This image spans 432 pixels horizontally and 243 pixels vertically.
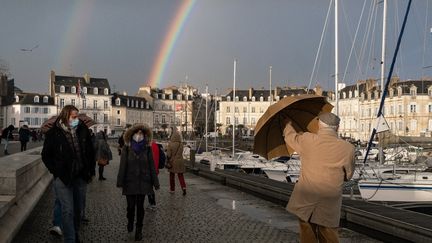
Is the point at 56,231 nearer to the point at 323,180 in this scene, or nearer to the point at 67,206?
the point at 67,206

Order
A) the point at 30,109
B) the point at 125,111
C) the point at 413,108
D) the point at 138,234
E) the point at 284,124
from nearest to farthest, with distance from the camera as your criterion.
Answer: the point at 284,124, the point at 138,234, the point at 413,108, the point at 30,109, the point at 125,111

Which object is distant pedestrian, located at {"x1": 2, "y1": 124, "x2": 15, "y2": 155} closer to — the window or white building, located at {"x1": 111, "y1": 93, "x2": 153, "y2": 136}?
the window

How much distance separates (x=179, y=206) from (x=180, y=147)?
282 cm

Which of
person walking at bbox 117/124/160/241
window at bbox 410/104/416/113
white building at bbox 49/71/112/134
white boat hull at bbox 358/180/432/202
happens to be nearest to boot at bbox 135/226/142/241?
person walking at bbox 117/124/160/241

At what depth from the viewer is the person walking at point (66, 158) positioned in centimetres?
766

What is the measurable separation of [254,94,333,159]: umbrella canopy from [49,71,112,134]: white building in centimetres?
13326

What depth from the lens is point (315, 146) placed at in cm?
615

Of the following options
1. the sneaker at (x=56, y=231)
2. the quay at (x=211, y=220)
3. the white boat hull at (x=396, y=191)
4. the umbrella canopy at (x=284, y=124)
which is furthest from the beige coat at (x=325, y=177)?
the white boat hull at (x=396, y=191)

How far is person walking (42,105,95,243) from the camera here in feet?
25.1

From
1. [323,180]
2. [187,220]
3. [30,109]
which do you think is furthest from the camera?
[30,109]

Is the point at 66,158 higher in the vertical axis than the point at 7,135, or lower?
higher

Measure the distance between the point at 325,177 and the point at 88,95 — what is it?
143 meters

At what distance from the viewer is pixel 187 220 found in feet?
38.0

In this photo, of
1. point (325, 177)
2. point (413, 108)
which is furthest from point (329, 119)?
point (413, 108)
